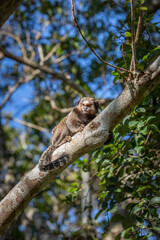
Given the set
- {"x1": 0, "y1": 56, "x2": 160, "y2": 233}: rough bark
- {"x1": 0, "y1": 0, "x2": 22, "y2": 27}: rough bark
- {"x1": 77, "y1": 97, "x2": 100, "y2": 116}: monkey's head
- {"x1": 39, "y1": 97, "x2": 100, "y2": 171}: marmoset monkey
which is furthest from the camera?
{"x1": 77, "y1": 97, "x2": 100, "y2": 116}: monkey's head

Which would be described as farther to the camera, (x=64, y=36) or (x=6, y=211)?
(x=64, y=36)

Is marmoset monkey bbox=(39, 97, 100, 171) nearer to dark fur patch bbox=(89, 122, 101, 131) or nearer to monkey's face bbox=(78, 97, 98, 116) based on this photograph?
monkey's face bbox=(78, 97, 98, 116)

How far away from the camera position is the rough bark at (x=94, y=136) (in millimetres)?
2566

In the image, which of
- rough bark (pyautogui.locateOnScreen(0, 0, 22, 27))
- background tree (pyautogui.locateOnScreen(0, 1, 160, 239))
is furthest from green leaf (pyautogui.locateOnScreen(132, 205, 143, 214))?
rough bark (pyautogui.locateOnScreen(0, 0, 22, 27))

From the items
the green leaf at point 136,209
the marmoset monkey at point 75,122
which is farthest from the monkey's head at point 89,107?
the green leaf at point 136,209

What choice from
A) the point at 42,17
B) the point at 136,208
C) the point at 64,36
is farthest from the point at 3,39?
the point at 136,208

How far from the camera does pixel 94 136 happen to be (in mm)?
2639

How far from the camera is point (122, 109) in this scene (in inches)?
103

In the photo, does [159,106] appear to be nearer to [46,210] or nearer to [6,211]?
[6,211]

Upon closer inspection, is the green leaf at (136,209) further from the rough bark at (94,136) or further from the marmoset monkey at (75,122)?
the marmoset monkey at (75,122)

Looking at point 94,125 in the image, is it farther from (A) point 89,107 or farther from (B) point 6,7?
(B) point 6,7

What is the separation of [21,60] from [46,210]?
4.76 metres

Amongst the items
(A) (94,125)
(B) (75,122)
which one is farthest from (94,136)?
(B) (75,122)

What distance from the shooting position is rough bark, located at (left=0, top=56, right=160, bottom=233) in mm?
2566
